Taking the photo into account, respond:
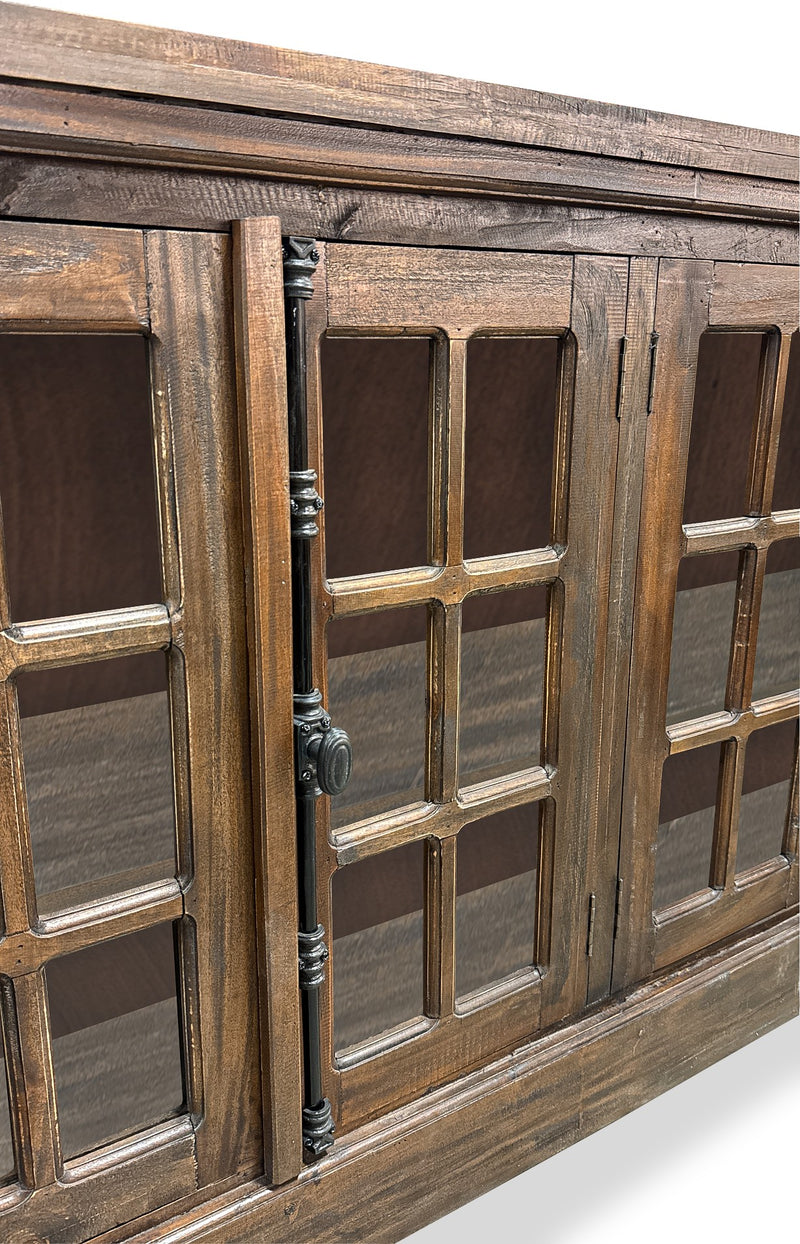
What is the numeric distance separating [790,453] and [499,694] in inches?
26.9

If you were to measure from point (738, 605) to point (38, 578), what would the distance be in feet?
3.23

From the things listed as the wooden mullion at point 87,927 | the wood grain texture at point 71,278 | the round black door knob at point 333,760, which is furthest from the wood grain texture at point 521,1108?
the wood grain texture at point 71,278

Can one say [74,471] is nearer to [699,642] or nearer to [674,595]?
[674,595]

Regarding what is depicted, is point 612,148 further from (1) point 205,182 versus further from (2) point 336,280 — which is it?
(1) point 205,182

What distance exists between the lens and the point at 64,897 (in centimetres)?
121

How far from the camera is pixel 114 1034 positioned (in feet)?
4.41

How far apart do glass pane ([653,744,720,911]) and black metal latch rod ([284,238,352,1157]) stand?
68 centimetres

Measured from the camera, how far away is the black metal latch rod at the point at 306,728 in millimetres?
968

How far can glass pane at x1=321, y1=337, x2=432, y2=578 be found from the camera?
1388 mm

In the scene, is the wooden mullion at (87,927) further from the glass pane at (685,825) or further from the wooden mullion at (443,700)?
the glass pane at (685,825)

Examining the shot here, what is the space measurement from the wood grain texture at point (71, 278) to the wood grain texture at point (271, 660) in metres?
0.10

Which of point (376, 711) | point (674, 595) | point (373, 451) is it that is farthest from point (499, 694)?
point (373, 451)

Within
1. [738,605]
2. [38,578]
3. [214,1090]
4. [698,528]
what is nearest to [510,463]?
[698,528]

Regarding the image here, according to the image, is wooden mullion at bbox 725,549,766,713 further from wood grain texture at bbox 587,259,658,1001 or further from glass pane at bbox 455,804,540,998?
glass pane at bbox 455,804,540,998
